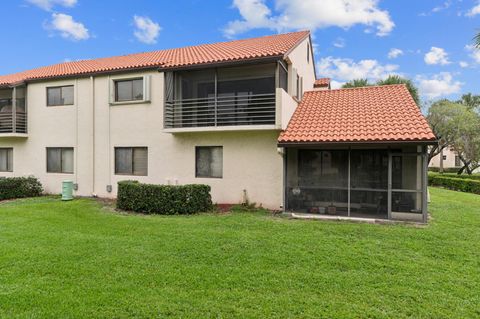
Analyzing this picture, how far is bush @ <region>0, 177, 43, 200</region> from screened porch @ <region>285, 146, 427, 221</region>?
13.8 m

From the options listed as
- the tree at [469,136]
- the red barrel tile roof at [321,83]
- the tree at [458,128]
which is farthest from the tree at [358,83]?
the red barrel tile roof at [321,83]

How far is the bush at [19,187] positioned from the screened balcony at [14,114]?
8.99ft

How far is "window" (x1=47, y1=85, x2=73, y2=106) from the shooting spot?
1683 centimetres

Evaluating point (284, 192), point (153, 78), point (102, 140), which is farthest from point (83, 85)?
point (284, 192)

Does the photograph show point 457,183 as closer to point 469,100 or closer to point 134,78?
point 134,78

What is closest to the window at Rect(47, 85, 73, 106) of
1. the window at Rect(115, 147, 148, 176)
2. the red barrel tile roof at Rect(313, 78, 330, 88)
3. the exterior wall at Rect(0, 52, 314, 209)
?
the exterior wall at Rect(0, 52, 314, 209)

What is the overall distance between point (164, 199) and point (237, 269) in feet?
21.1

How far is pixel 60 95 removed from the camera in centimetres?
1705

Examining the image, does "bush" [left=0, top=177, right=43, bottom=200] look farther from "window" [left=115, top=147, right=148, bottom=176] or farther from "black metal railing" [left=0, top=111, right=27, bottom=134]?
"window" [left=115, top=147, right=148, bottom=176]

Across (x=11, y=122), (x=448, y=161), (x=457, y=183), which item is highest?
(x=11, y=122)

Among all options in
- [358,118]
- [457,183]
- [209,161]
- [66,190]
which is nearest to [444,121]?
[457,183]

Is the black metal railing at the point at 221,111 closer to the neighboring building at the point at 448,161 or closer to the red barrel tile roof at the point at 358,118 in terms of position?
the red barrel tile roof at the point at 358,118

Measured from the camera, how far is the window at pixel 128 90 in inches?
→ 603

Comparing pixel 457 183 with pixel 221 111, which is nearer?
pixel 221 111
